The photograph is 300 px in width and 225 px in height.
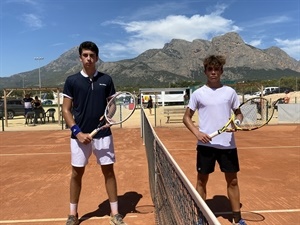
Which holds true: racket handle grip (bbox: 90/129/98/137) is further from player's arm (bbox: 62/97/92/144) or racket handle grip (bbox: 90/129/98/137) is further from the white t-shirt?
the white t-shirt

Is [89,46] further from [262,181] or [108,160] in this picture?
[262,181]

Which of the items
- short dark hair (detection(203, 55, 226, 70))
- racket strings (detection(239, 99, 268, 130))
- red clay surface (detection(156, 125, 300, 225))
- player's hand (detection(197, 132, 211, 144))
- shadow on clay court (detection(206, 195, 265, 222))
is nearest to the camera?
player's hand (detection(197, 132, 211, 144))

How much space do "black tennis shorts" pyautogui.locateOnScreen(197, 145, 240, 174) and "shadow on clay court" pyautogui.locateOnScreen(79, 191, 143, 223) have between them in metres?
1.58

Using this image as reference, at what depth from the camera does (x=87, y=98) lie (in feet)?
13.7

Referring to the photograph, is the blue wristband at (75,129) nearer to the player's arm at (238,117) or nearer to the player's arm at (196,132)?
the player's arm at (196,132)

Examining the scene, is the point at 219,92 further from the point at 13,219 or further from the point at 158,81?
the point at 158,81

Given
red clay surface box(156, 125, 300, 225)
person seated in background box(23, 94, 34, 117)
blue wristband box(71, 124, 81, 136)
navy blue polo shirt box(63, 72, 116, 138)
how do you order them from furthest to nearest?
person seated in background box(23, 94, 34, 117), red clay surface box(156, 125, 300, 225), navy blue polo shirt box(63, 72, 116, 138), blue wristband box(71, 124, 81, 136)

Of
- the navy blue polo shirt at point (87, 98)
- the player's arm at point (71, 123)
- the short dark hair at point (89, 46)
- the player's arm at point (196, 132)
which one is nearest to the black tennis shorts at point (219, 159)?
the player's arm at point (196, 132)

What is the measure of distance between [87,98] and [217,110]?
1548 millimetres

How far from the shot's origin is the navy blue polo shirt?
4164mm

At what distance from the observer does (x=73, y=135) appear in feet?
13.7

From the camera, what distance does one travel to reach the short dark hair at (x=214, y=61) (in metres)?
3.95

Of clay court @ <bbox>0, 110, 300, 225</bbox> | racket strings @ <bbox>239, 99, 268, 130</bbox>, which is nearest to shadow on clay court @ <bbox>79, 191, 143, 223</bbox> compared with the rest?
clay court @ <bbox>0, 110, 300, 225</bbox>

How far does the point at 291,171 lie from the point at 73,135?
18.2 ft
